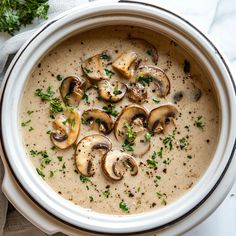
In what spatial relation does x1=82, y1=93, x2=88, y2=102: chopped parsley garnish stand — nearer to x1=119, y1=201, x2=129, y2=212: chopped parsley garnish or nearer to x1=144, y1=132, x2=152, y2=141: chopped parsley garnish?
x1=144, y1=132, x2=152, y2=141: chopped parsley garnish

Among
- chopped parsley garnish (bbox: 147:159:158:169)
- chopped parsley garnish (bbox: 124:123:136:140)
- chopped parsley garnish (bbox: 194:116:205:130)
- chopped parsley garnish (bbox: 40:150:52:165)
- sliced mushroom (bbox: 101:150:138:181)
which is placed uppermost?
chopped parsley garnish (bbox: 194:116:205:130)

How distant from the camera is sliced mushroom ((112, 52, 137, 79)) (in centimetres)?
230

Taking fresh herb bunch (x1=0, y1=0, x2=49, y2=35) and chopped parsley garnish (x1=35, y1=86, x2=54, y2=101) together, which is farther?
fresh herb bunch (x1=0, y1=0, x2=49, y2=35)

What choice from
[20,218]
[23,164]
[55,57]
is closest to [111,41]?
[55,57]

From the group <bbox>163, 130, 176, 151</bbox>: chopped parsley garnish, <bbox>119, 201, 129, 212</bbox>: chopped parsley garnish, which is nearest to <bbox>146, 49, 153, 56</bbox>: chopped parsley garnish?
<bbox>163, 130, 176, 151</bbox>: chopped parsley garnish

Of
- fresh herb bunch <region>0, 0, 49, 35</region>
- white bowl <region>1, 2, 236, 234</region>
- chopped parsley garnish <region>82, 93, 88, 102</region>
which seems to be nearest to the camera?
white bowl <region>1, 2, 236, 234</region>

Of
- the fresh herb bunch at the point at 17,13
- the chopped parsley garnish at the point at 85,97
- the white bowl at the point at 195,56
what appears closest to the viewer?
the white bowl at the point at 195,56

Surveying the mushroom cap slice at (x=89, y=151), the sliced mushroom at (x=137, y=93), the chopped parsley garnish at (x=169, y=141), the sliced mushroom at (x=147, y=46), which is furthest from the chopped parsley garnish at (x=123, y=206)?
the sliced mushroom at (x=147, y=46)

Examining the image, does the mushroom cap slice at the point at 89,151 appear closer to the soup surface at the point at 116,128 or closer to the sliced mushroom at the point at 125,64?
the soup surface at the point at 116,128

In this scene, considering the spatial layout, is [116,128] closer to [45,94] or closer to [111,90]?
[111,90]

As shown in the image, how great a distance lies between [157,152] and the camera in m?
2.29

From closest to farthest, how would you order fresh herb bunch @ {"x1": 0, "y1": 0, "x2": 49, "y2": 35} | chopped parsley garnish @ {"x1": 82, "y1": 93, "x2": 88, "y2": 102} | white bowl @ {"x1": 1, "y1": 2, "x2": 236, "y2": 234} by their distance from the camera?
1. white bowl @ {"x1": 1, "y1": 2, "x2": 236, "y2": 234}
2. chopped parsley garnish @ {"x1": 82, "y1": 93, "x2": 88, "y2": 102}
3. fresh herb bunch @ {"x1": 0, "y1": 0, "x2": 49, "y2": 35}

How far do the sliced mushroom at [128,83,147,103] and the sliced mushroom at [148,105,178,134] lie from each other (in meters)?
0.06

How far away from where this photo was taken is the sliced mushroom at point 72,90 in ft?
7.50
